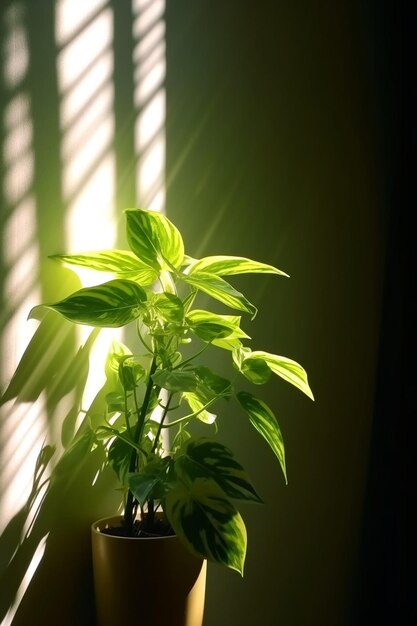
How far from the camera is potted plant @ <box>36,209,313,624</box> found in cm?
122

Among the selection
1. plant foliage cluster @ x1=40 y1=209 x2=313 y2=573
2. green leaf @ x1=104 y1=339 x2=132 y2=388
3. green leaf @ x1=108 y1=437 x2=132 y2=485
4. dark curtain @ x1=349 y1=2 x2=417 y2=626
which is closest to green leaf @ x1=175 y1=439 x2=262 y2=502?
plant foliage cluster @ x1=40 y1=209 x2=313 y2=573

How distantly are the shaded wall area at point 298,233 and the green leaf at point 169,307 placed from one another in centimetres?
43

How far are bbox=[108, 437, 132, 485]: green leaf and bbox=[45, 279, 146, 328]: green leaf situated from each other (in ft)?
0.76

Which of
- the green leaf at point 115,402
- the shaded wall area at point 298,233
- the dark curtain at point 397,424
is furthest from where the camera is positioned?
the dark curtain at point 397,424

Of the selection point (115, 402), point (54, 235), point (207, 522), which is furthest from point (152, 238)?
point (207, 522)

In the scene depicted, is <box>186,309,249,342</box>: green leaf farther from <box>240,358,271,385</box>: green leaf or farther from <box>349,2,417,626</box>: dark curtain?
<box>349,2,417,626</box>: dark curtain

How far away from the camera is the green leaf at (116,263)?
4.26 feet

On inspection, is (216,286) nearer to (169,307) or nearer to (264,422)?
(169,307)

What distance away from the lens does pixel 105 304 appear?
1.24m

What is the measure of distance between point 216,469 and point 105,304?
32cm

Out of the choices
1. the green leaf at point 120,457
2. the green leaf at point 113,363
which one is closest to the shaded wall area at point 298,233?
the green leaf at point 113,363

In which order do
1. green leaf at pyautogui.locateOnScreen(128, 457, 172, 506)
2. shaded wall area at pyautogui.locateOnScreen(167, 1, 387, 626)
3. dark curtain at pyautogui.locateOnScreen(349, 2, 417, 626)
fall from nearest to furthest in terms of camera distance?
green leaf at pyautogui.locateOnScreen(128, 457, 172, 506), shaded wall area at pyautogui.locateOnScreen(167, 1, 387, 626), dark curtain at pyautogui.locateOnScreen(349, 2, 417, 626)

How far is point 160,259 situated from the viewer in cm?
130

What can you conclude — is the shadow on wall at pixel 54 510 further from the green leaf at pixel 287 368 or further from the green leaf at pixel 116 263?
the green leaf at pixel 287 368
